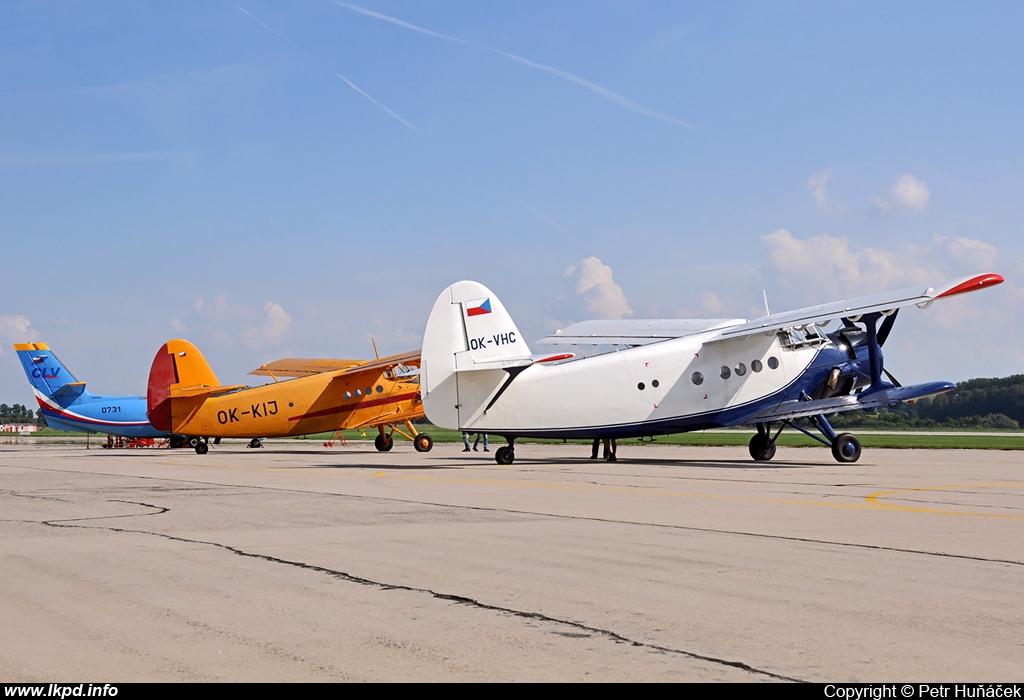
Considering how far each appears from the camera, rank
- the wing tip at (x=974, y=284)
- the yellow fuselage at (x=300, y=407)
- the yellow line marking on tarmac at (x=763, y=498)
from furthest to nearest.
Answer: the yellow fuselage at (x=300, y=407) → the wing tip at (x=974, y=284) → the yellow line marking on tarmac at (x=763, y=498)

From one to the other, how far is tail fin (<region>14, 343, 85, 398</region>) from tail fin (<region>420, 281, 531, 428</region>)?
112ft

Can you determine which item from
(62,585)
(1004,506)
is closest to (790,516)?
(1004,506)

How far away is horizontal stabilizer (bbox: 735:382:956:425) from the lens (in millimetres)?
24125

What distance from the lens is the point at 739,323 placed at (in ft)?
88.7

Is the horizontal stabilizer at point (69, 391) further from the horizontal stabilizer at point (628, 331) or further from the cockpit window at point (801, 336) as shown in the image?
the cockpit window at point (801, 336)

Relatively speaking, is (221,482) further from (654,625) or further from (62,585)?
(654,625)

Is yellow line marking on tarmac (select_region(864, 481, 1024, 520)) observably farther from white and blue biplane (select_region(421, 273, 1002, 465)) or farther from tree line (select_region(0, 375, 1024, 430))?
tree line (select_region(0, 375, 1024, 430))

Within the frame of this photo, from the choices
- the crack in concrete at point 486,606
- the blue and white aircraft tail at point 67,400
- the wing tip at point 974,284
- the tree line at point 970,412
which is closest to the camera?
the crack in concrete at point 486,606

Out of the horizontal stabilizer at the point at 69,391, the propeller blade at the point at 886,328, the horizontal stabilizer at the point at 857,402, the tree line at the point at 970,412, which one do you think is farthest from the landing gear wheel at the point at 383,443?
the tree line at the point at 970,412

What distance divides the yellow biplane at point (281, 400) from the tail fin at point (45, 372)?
17.4 m

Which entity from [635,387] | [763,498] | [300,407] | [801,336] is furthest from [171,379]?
[763,498]

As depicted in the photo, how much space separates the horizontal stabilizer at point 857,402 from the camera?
24125mm

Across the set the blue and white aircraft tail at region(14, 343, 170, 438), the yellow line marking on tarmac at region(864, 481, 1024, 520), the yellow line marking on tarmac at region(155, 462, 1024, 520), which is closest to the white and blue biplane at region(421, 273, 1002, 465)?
the yellow line marking on tarmac at region(155, 462, 1024, 520)

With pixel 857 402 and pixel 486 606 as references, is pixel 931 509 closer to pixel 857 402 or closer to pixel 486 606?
pixel 486 606
